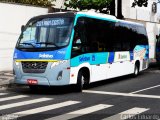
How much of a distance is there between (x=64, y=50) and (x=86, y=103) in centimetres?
235

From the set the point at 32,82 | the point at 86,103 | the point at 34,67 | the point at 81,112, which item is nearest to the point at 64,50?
the point at 34,67

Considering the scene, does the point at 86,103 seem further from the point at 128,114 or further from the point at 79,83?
the point at 79,83

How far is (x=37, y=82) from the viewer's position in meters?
12.8

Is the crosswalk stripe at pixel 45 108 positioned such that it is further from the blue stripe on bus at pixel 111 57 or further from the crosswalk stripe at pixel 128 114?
the blue stripe on bus at pixel 111 57

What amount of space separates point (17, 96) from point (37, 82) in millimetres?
765

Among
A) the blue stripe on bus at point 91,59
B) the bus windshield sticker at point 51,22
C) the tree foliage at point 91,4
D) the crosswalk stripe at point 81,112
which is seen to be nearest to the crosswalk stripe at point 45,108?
the crosswalk stripe at point 81,112

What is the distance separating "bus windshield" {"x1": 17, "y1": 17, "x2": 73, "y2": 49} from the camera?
1300 cm

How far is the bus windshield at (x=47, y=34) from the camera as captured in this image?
13.0 metres

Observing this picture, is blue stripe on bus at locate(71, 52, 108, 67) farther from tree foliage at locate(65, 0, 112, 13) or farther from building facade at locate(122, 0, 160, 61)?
building facade at locate(122, 0, 160, 61)

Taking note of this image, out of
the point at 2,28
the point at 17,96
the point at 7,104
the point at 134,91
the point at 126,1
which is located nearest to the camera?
the point at 7,104

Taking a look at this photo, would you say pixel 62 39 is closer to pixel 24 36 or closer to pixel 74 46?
pixel 74 46

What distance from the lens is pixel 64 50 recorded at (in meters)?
12.7

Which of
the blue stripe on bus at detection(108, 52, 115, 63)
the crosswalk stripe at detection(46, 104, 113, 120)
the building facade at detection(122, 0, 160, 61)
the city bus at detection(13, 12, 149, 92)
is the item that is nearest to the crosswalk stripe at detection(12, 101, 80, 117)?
the crosswalk stripe at detection(46, 104, 113, 120)

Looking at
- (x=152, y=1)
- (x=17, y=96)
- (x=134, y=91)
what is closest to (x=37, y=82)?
(x=17, y=96)
